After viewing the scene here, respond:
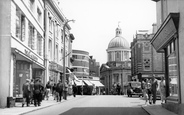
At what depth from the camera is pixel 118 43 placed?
451ft

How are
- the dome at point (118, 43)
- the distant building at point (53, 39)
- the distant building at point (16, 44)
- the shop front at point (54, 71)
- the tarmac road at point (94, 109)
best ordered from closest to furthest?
the tarmac road at point (94, 109)
the distant building at point (16, 44)
the distant building at point (53, 39)
the shop front at point (54, 71)
the dome at point (118, 43)

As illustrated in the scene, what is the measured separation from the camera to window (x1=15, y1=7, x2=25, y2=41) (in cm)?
2355

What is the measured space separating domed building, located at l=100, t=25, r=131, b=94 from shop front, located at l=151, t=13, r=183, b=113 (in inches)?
4134

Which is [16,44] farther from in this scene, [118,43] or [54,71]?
[118,43]

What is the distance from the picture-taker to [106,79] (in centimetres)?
13662

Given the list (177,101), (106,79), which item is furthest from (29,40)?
(106,79)

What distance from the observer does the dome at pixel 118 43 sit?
137m

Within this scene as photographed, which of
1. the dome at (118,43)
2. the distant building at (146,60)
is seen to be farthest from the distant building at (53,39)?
the dome at (118,43)

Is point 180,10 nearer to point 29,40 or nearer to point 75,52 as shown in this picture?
point 29,40

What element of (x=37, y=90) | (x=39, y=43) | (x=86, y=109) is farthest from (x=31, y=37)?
(x=86, y=109)

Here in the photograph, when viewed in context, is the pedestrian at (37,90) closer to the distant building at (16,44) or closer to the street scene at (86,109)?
the street scene at (86,109)

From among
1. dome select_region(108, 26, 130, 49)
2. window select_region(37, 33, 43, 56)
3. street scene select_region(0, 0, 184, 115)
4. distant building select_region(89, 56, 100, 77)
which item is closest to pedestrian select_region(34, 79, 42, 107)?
street scene select_region(0, 0, 184, 115)

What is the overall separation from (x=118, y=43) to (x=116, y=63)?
9178 millimetres

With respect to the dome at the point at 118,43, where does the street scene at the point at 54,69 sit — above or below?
below
